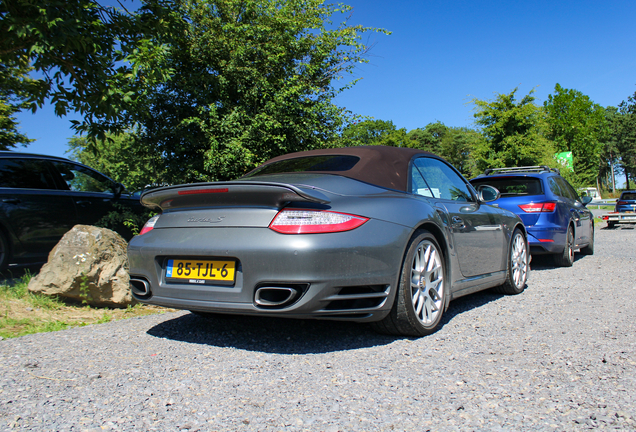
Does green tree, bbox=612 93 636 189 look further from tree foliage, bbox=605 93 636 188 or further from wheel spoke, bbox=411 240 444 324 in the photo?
wheel spoke, bbox=411 240 444 324

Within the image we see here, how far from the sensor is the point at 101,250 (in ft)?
15.9

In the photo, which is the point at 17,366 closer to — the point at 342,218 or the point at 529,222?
the point at 342,218

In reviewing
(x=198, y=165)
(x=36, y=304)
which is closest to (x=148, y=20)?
(x=198, y=165)

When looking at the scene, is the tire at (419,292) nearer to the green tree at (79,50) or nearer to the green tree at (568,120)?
the green tree at (79,50)

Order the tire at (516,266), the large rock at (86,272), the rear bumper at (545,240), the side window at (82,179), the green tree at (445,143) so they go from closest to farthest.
→ the large rock at (86,272) → the tire at (516,266) → the side window at (82,179) → the rear bumper at (545,240) → the green tree at (445,143)

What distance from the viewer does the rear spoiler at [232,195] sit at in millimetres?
2832

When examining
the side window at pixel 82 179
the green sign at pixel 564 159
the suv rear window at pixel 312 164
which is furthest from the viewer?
the green sign at pixel 564 159

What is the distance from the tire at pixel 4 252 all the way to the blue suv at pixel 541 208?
6.08 meters

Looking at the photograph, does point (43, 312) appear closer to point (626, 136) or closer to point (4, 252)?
point (4, 252)

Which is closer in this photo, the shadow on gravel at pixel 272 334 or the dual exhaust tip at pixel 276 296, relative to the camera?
the dual exhaust tip at pixel 276 296

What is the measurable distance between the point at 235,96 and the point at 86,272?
7142 mm

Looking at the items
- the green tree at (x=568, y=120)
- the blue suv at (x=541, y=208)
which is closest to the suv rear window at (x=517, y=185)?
the blue suv at (x=541, y=208)

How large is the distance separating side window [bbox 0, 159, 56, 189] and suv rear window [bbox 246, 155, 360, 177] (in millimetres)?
3418

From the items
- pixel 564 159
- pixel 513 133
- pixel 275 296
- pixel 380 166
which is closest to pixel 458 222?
pixel 380 166
